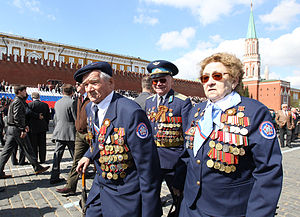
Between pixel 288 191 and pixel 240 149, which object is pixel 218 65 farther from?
pixel 288 191

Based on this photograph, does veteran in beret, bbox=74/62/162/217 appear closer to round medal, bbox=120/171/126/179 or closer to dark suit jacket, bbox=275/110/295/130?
round medal, bbox=120/171/126/179

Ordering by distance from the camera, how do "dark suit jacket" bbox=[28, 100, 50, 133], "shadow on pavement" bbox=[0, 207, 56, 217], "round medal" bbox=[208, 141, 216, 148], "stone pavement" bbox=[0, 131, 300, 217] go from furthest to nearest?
"dark suit jacket" bbox=[28, 100, 50, 133] → "stone pavement" bbox=[0, 131, 300, 217] → "shadow on pavement" bbox=[0, 207, 56, 217] → "round medal" bbox=[208, 141, 216, 148]

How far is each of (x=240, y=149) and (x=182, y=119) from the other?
1.58 meters

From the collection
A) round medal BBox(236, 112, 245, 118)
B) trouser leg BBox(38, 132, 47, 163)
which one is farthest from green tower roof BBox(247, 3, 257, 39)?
round medal BBox(236, 112, 245, 118)

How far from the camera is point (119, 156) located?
1797 mm

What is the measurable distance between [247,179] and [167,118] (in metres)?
1.68

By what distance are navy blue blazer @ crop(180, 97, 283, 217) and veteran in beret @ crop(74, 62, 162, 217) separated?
29 centimetres

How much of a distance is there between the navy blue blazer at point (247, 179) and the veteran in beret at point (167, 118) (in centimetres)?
122

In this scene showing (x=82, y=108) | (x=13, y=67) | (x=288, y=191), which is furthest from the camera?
(x=13, y=67)

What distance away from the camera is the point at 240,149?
5.05 ft

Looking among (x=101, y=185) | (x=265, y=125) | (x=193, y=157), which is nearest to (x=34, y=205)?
(x=101, y=185)

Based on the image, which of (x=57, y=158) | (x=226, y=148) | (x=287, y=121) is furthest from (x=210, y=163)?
(x=287, y=121)

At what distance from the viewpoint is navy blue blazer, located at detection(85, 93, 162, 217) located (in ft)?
5.50

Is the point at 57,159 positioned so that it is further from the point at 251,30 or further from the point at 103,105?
the point at 251,30
